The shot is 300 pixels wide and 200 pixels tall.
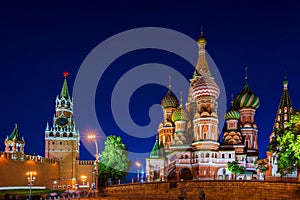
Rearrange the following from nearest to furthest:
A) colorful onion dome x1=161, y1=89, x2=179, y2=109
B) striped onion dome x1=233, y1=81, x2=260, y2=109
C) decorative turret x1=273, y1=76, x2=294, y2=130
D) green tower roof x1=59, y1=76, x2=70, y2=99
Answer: decorative turret x1=273, y1=76, x2=294, y2=130
striped onion dome x1=233, y1=81, x2=260, y2=109
colorful onion dome x1=161, y1=89, x2=179, y2=109
green tower roof x1=59, y1=76, x2=70, y2=99

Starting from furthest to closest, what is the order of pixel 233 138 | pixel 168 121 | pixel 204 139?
pixel 168 121 → pixel 233 138 → pixel 204 139

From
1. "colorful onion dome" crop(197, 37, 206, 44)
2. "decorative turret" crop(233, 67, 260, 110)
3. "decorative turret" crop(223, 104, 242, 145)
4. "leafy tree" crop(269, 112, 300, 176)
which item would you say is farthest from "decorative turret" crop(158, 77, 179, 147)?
"leafy tree" crop(269, 112, 300, 176)

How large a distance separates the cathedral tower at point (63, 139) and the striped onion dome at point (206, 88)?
90.5ft

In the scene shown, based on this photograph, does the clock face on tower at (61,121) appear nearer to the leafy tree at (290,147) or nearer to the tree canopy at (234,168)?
the tree canopy at (234,168)

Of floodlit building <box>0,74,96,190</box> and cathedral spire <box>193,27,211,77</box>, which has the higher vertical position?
cathedral spire <box>193,27,211,77</box>

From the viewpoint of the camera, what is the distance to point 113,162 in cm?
4609

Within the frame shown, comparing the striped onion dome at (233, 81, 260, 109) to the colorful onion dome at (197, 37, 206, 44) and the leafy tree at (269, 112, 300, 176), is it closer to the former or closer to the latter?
the colorful onion dome at (197, 37, 206, 44)

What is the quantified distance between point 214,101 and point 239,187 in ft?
77.5

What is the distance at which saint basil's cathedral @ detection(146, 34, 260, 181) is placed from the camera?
48812mm

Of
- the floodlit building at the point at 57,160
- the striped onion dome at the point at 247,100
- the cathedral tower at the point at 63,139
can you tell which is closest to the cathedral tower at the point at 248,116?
the striped onion dome at the point at 247,100

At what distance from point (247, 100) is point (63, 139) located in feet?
112

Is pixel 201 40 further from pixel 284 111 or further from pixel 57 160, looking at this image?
pixel 57 160

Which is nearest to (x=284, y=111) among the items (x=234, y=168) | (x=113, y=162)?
(x=234, y=168)

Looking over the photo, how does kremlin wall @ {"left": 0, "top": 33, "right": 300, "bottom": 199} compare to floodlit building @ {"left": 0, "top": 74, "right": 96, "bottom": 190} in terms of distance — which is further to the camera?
floodlit building @ {"left": 0, "top": 74, "right": 96, "bottom": 190}
